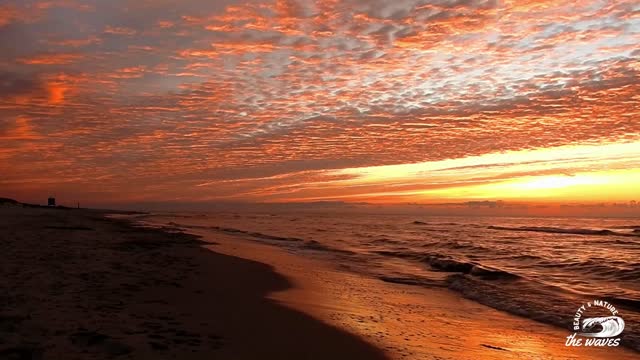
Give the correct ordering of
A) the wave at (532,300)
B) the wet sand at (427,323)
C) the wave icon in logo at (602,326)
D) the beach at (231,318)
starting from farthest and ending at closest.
Answer: the wave at (532,300) < the wave icon in logo at (602,326) < the wet sand at (427,323) < the beach at (231,318)

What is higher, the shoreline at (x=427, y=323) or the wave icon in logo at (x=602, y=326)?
the shoreline at (x=427, y=323)

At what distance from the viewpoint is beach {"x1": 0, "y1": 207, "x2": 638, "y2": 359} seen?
7.01 m

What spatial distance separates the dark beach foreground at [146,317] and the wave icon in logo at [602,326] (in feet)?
21.1

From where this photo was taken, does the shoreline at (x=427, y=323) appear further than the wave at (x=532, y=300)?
No

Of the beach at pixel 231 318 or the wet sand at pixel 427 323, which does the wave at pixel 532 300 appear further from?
the beach at pixel 231 318

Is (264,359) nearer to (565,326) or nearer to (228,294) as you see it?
(228,294)

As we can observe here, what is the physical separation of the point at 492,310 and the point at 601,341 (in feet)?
11.0

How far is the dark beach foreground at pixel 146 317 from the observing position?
6.68m

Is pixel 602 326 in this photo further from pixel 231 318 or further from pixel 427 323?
pixel 231 318

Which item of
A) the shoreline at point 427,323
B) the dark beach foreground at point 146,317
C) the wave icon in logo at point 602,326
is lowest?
the wave icon in logo at point 602,326

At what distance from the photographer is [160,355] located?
6.45 m

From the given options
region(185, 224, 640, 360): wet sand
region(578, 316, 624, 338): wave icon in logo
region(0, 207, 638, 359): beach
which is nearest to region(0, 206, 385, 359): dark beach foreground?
region(0, 207, 638, 359): beach

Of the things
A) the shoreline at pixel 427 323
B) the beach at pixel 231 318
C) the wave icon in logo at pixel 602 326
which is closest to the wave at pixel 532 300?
the wave icon in logo at pixel 602 326

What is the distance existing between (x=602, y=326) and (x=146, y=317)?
433 inches
